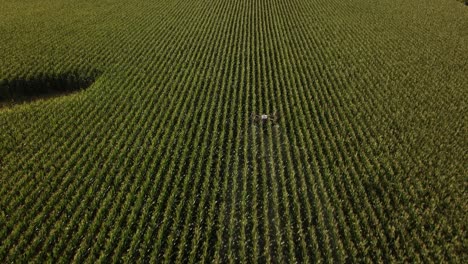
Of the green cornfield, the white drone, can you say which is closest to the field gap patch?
the green cornfield

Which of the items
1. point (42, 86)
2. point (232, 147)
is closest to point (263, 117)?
point (232, 147)

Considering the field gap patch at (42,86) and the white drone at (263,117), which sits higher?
the field gap patch at (42,86)

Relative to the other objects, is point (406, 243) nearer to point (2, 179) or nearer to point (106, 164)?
point (106, 164)

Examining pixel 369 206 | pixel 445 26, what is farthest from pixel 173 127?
pixel 445 26

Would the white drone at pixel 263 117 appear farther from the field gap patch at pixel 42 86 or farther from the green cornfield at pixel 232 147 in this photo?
the field gap patch at pixel 42 86

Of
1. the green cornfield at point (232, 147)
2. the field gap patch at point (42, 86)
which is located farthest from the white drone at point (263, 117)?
the field gap patch at point (42, 86)

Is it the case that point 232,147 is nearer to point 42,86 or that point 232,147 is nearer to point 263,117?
point 263,117
